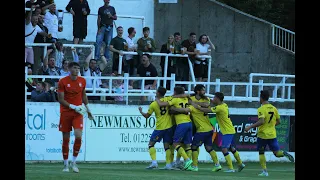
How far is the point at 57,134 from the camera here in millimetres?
21734

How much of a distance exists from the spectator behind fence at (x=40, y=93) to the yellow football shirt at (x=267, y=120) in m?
6.41

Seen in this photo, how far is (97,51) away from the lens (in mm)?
25000

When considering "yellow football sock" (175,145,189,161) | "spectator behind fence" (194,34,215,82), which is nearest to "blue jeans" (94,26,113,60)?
"spectator behind fence" (194,34,215,82)

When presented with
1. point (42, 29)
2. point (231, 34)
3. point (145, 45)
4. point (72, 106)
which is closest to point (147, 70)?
point (145, 45)

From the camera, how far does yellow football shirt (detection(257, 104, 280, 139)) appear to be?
1794 cm

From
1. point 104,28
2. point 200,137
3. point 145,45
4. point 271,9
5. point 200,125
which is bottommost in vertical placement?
point 200,137

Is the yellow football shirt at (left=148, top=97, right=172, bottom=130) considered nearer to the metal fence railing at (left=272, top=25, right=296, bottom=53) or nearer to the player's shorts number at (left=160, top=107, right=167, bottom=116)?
the player's shorts number at (left=160, top=107, right=167, bottom=116)

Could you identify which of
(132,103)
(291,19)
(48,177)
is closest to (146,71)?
(132,103)

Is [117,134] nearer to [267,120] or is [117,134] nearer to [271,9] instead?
[267,120]

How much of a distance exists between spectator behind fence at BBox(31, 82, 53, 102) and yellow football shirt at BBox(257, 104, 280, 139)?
6408 millimetres

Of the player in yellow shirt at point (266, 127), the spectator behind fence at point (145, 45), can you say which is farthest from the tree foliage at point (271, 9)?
the player in yellow shirt at point (266, 127)

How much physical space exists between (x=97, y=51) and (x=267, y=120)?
847 centimetres
